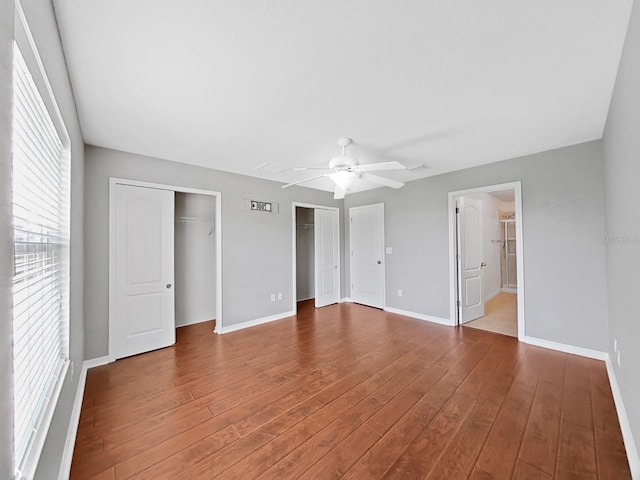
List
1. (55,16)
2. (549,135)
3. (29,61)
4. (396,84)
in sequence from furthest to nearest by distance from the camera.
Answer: (549,135)
(396,84)
(55,16)
(29,61)

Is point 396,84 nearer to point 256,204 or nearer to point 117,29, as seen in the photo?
point 117,29

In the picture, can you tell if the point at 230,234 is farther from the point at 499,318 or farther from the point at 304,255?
the point at 499,318

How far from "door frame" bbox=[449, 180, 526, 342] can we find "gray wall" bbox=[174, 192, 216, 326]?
3782 mm

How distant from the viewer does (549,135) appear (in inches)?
109

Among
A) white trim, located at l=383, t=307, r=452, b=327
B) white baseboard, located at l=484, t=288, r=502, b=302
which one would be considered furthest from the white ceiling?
white baseboard, located at l=484, t=288, r=502, b=302

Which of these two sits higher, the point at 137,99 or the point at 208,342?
the point at 137,99

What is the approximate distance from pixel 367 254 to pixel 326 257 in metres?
0.85

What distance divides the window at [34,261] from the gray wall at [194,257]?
2.51m

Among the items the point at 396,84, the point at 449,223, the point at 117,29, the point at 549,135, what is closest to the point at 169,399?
the point at 117,29

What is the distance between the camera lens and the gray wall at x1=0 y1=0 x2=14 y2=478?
26.5 inches

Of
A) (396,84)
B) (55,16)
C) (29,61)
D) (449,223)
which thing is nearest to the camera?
(29,61)

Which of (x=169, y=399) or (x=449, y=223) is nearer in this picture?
(x=169, y=399)

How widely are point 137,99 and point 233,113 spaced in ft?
2.35

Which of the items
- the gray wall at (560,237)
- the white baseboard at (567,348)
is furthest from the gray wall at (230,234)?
the white baseboard at (567,348)
